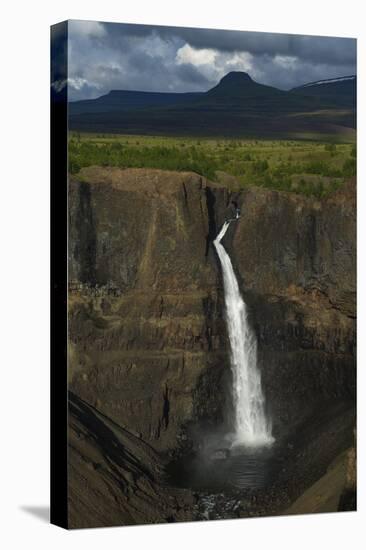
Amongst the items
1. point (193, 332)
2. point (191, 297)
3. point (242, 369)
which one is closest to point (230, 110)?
point (191, 297)

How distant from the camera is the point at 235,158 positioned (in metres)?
17.5

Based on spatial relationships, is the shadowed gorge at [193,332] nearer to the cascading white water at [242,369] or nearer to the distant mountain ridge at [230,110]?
the cascading white water at [242,369]

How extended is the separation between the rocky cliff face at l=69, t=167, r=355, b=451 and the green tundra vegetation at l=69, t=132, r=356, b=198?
0.41 ft

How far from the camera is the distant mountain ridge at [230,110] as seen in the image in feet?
55.6

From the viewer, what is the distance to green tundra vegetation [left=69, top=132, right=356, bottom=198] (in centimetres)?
1681

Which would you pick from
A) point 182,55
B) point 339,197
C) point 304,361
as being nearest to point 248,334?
point 304,361

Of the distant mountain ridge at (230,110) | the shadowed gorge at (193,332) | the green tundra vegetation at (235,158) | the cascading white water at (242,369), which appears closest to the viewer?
the shadowed gorge at (193,332)

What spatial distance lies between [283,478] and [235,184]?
3117 millimetres

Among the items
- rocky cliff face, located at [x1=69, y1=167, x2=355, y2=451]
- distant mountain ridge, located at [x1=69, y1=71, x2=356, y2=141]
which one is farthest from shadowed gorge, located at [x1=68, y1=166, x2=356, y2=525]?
distant mountain ridge, located at [x1=69, y1=71, x2=356, y2=141]

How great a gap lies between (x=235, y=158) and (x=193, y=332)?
1.88m

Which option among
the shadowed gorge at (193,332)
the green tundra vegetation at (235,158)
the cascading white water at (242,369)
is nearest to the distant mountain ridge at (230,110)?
the green tundra vegetation at (235,158)

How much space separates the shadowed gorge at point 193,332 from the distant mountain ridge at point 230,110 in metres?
0.52

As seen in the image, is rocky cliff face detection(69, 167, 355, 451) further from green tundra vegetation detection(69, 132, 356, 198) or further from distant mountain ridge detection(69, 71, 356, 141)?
distant mountain ridge detection(69, 71, 356, 141)

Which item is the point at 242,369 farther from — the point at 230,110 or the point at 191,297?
the point at 230,110
